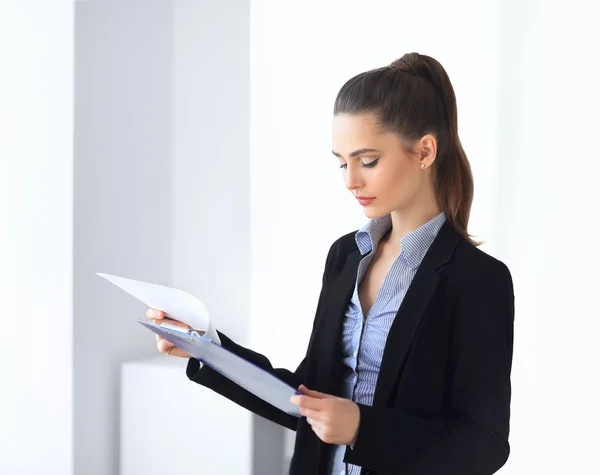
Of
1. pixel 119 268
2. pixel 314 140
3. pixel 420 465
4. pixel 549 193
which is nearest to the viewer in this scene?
pixel 420 465

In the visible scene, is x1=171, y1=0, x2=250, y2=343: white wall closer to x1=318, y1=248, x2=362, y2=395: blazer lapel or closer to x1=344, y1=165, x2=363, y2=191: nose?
x1=318, y1=248, x2=362, y2=395: blazer lapel

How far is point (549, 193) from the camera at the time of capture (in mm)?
2213

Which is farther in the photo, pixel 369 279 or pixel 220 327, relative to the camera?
pixel 220 327

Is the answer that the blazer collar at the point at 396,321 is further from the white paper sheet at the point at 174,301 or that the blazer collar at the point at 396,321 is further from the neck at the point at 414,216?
the white paper sheet at the point at 174,301

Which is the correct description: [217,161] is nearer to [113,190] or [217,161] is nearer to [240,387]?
[113,190]

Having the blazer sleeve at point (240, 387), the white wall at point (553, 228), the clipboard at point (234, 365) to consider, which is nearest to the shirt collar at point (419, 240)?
the blazer sleeve at point (240, 387)

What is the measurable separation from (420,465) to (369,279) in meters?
0.38

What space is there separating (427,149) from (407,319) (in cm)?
28

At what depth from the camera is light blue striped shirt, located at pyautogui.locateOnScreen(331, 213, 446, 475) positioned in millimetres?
1349

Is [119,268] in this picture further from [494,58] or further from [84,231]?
[494,58]

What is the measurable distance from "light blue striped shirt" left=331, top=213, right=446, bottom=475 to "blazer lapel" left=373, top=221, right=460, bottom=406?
5cm
